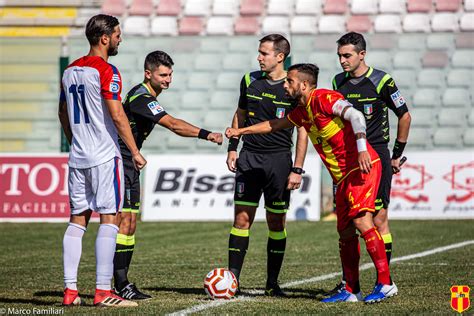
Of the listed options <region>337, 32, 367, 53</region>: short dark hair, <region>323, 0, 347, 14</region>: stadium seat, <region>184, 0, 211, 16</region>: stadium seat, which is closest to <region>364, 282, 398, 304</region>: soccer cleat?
<region>337, 32, 367, 53</region>: short dark hair

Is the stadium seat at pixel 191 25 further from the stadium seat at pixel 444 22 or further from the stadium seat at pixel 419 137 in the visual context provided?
the stadium seat at pixel 419 137

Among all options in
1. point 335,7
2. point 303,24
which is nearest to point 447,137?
point 335,7

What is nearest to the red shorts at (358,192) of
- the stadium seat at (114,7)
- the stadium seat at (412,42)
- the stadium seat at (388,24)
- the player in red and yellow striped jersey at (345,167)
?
the player in red and yellow striped jersey at (345,167)

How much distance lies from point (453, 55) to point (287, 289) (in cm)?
1477

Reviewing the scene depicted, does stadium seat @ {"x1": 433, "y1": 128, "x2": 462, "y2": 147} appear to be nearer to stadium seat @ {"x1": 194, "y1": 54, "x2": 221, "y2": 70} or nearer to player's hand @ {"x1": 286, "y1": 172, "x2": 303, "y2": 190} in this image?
stadium seat @ {"x1": 194, "y1": 54, "x2": 221, "y2": 70}

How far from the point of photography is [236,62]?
75.7 feet

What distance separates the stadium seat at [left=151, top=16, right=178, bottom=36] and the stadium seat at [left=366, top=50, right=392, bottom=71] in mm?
4972

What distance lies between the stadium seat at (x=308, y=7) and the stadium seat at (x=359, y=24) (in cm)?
91

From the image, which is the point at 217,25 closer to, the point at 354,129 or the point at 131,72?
the point at 131,72

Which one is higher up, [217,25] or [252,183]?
[217,25]

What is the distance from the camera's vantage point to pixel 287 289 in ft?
29.5

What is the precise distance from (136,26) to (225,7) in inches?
90.2

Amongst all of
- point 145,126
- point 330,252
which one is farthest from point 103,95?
point 330,252

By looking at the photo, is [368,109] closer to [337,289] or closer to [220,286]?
[337,289]
